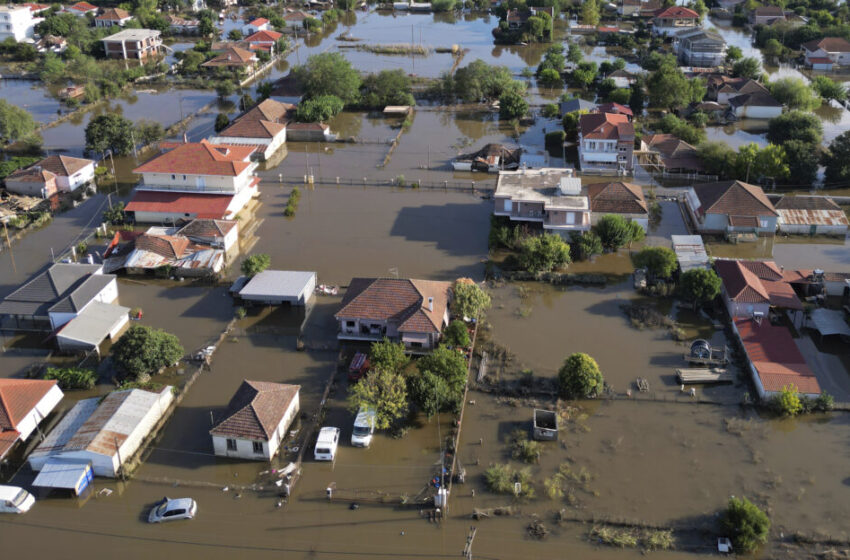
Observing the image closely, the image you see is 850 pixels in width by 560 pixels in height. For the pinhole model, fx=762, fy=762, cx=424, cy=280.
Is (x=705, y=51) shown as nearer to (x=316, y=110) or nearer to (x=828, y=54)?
(x=828, y=54)

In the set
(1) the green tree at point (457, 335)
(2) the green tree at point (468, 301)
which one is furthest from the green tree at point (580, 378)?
(2) the green tree at point (468, 301)

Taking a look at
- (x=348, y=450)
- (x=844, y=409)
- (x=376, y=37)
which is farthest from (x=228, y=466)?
(x=376, y=37)

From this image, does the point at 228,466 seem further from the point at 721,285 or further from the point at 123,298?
the point at 721,285

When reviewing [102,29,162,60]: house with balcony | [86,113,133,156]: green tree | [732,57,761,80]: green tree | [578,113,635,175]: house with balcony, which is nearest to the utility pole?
[578,113,635,175]: house with balcony

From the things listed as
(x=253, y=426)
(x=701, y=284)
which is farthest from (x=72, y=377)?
(x=701, y=284)

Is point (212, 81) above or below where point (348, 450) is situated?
above

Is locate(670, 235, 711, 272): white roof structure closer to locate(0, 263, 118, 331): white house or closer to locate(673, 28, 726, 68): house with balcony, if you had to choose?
locate(0, 263, 118, 331): white house

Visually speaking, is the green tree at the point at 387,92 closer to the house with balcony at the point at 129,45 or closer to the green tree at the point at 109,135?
the green tree at the point at 109,135

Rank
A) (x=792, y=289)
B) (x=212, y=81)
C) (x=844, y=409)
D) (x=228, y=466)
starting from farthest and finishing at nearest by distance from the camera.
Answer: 1. (x=212, y=81)
2. (x=792, y=289)
3. (x=844, y=409)
4. (x=228, y=466)
